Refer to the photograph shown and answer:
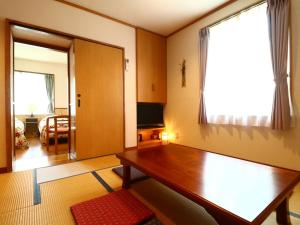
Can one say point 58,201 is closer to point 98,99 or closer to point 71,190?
point 71,190

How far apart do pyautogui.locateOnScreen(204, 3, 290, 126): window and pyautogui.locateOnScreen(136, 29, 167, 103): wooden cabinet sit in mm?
1100

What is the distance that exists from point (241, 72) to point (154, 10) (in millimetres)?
1679

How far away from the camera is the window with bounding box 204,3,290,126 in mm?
2160

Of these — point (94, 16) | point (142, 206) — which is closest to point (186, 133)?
point (142, 206)

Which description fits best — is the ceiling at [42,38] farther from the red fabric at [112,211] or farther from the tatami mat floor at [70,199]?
the red fabric at [112,211]

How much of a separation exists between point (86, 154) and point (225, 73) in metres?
2.51

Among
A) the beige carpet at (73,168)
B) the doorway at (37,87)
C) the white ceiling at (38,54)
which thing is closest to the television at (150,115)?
the beige carpet at (73,168)

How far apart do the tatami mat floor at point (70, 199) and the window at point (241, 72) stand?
1049mm

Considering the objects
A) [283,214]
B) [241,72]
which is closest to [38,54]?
[241,72]

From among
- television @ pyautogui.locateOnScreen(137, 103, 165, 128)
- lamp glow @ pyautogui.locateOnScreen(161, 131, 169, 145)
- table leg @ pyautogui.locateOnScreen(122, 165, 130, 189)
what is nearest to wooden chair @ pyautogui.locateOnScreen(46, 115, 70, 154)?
television @ pyautogui.locateOnScreen(137, 103, 165, 128)

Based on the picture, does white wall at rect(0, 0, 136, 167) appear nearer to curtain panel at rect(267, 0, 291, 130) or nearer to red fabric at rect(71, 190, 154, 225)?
red fabric at rect(71, 190, 154, 225)

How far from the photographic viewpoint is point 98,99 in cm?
288

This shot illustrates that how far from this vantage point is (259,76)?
2191 mm

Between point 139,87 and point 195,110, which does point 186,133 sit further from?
point 139,87
